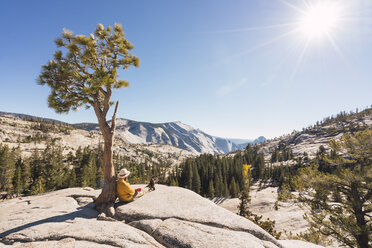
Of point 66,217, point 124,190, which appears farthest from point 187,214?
point 66,217

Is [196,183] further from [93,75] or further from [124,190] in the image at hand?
[93,75]

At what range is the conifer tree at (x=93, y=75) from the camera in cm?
991

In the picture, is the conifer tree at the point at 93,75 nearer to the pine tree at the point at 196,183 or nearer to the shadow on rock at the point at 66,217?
the shadow on rock at the point at 66,217

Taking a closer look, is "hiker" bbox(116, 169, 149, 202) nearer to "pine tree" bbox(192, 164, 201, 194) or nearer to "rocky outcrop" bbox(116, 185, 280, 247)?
"rocky outcrop" bbox(116, 185, 280, 247)

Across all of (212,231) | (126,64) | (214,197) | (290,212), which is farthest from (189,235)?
(214,197)

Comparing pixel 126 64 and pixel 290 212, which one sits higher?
pixel 126 64

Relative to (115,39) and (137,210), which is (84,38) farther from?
(137,210)

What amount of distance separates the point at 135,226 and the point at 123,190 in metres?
2.71

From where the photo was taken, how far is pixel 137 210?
31.2 ft

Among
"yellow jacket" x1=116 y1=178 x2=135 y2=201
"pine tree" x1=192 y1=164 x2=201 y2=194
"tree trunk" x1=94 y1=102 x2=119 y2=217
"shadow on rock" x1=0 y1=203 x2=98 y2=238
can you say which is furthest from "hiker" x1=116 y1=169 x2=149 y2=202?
"pine tree" x1=192 y1=164 x2=201 y2=194

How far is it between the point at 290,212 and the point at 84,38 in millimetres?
64593

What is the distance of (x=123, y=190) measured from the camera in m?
10.6

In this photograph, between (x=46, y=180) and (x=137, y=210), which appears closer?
(x=137, y=210)

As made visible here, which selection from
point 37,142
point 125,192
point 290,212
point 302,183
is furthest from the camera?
point 37,142
